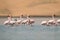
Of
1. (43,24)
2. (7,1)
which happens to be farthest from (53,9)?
(7,1)

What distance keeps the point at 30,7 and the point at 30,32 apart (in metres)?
0.27

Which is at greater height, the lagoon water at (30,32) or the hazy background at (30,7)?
the hazy background at (30,7)

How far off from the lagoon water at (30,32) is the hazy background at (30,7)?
0.08 metres

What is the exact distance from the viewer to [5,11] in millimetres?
1738

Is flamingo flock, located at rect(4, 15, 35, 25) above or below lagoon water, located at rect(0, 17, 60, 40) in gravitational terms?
above

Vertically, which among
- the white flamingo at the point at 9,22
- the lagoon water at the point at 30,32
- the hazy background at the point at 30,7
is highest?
the hazy background at the point at 30,7

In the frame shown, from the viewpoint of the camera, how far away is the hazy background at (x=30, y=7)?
169 centimetres

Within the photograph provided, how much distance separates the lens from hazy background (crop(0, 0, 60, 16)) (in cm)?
169

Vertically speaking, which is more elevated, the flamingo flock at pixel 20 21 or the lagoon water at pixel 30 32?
the flamingo flock at pixel 20 21

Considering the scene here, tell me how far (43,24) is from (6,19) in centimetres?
40

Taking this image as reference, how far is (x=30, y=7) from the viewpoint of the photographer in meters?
1.73

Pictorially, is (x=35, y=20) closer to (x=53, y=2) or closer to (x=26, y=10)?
(x=26, y=10)

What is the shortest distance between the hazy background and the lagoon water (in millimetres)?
79

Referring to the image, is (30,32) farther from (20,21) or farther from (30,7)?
(30,7)
